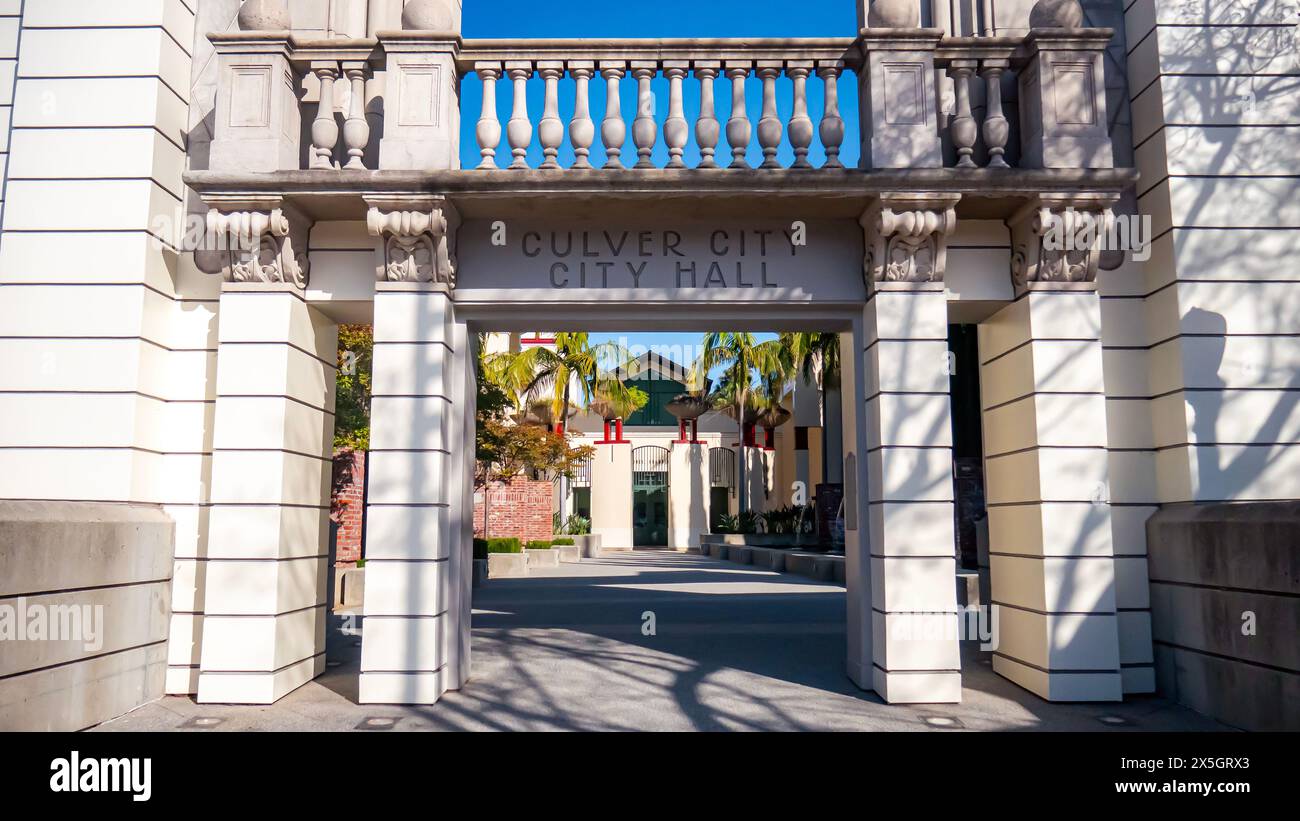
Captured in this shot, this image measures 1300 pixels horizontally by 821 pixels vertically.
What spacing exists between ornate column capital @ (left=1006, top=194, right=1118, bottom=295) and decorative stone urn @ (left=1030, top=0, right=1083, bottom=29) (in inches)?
64.4

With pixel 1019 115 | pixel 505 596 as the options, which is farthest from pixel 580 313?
pixel 505 596

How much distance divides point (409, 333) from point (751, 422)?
117 ft

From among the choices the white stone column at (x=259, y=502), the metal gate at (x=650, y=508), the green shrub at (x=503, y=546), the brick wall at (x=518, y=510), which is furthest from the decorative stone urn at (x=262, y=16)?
the metal gate at (x=650, y=508)


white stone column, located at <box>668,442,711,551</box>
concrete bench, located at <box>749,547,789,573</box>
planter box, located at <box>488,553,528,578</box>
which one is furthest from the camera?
white stone column, located at <box>668,442,711,551</box>

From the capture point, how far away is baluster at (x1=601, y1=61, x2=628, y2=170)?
7.53 metres

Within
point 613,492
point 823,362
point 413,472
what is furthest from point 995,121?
point 613,492

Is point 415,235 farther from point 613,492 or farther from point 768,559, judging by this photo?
point 613,492

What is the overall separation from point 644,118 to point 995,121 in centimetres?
316

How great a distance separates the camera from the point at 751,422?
1671 inches

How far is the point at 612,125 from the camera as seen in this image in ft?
24.8

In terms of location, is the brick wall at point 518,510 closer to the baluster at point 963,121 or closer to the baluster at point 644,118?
the baluster at point 644,118

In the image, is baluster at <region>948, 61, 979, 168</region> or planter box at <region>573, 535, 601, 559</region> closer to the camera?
baluster at <region>948, 61, 979, 168</region>

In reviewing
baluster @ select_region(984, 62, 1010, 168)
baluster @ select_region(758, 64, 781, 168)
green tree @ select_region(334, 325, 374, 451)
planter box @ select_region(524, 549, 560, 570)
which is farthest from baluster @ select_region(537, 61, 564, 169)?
planter box @ select_region(524, 549, 560, 570)

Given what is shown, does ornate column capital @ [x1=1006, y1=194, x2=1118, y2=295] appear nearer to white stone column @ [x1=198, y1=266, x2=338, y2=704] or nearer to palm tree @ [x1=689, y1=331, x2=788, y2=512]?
white stone column @ [x1=198, y1=266, x2=338, y2=704]
